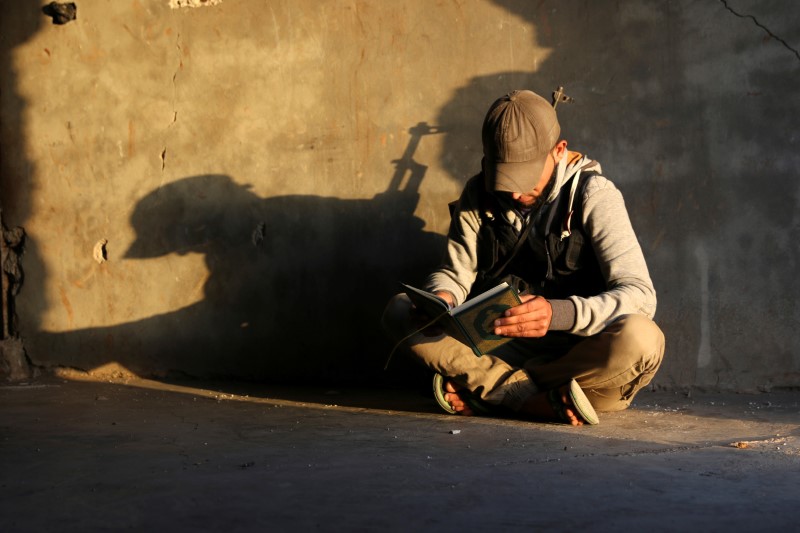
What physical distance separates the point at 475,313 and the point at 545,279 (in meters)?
0.62

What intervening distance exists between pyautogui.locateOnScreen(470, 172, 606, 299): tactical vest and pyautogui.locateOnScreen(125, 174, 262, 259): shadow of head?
1214 mm

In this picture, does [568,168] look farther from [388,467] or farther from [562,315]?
[388,467]

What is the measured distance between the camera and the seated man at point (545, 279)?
2945mm

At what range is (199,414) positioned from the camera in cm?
334

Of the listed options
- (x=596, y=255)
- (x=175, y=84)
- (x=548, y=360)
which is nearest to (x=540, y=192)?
(x=596, y=255)

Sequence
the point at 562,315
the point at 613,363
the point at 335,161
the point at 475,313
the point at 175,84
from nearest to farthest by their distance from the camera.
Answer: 1. the point at 475,313
2. the point at 562,315
3. the point at 613,363
4. the point at 335,161
5. the point at 175,84

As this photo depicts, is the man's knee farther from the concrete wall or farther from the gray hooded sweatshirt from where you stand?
the concrete wall

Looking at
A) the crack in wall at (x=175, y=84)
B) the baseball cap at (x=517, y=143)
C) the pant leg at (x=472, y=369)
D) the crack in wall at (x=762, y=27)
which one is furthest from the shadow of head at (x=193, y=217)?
the crack in wall at (x=762, y=27)

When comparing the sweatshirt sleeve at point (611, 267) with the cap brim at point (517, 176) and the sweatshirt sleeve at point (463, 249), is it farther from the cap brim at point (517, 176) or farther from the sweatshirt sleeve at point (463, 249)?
the sweatshirt sleeve at point (463, 249)

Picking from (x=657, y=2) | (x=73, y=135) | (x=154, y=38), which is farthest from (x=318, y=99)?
(x=657, y=2)

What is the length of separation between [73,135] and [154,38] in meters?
0.58

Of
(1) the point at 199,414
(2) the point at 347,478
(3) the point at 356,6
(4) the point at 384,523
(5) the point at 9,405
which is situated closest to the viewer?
(4) the point at 384,523

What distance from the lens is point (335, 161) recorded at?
158 inches

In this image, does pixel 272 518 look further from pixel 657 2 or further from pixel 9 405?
pixel 657 2
